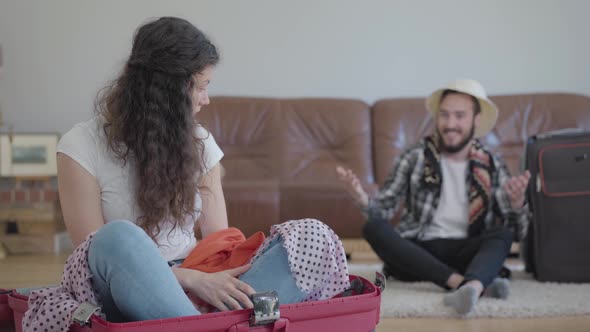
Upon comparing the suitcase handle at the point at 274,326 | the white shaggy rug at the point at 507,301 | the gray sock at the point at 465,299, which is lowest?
the white shaggy rug at the point at 507,301

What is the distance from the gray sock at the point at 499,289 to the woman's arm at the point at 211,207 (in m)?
1.22

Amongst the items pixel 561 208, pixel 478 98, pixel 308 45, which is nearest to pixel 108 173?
pixel 478 98

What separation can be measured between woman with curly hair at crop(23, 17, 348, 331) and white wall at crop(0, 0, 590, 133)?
2.93 metres

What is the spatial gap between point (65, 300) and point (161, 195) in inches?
13.2

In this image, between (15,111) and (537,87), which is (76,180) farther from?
(537,87)

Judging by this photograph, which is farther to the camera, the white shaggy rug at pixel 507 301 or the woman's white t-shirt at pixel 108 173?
the white shaggy rug at pixel 507 301

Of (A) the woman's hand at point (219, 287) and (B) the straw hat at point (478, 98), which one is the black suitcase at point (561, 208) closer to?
(B) the straw hat at point (478, 98)

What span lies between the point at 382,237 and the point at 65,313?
1649mm

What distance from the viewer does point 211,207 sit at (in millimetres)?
1927

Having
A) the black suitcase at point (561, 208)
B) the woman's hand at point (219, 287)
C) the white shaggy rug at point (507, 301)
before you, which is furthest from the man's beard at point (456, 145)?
the woman's hand at point (219, 287)

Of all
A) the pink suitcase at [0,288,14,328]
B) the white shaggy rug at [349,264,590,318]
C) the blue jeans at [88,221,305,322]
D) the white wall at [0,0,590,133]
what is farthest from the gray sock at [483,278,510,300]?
the white wall at [0,0,590,133]

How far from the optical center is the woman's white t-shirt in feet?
5.73

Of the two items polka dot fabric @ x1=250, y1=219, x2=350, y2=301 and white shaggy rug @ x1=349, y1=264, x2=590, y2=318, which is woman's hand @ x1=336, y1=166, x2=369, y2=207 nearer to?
white shaggy rug @ x1=349, y1=264, x2=590, y2=318

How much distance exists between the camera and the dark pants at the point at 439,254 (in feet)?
9.14
